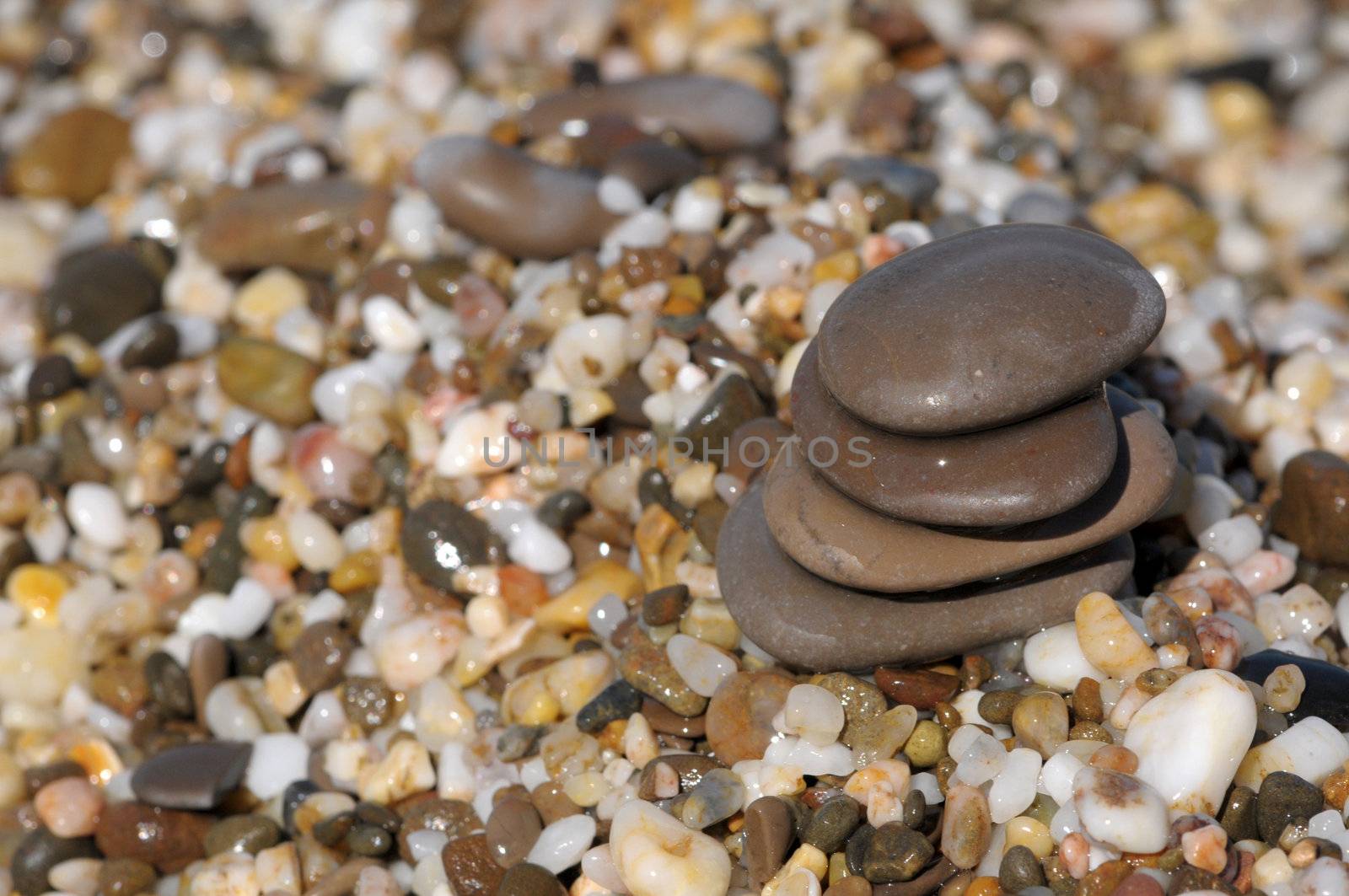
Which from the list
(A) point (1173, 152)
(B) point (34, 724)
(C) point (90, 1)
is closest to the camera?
(B) point (34, 724)

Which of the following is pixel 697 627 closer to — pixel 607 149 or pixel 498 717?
pixel 498 717

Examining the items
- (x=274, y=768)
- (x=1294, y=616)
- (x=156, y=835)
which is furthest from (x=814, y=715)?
(x=156, y=835)

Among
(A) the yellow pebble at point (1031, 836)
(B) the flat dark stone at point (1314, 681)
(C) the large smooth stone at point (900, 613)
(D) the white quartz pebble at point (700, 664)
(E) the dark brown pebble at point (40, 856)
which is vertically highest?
(C) the large smooth stone at point (900, 613)

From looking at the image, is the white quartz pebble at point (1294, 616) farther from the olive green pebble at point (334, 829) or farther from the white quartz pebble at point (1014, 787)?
the olive green pebble at point (334, 829)

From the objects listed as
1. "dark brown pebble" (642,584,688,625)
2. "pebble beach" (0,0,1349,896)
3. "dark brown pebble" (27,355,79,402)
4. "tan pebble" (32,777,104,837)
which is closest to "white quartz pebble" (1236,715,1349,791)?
"pebble beach" (0,0,1349,896)

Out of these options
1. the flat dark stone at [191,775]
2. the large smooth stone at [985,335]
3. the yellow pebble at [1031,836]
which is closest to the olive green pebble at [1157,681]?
the yellow pebble at [1031,836]

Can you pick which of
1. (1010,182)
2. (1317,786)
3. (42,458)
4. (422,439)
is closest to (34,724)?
(42,458)
